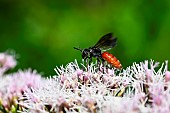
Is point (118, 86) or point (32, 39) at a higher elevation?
point (32, 39)

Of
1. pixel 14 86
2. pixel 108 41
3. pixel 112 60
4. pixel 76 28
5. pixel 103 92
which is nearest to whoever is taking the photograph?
pixel 103 92

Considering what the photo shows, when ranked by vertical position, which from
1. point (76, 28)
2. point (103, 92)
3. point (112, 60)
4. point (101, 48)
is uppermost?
point (76, 28)

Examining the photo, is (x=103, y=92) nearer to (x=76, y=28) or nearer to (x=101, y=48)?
(x=101, y=48)

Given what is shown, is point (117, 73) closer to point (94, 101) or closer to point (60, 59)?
point (94, 101)

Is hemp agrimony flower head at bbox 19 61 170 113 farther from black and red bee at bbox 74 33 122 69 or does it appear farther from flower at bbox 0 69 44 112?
flower at bbox 0 69 44 112

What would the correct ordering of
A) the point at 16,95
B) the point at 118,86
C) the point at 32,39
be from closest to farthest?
the point at 118,86 → the point at 16,95 → the point at 32,39

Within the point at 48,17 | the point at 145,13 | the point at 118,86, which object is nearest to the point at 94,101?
the point at 118,86

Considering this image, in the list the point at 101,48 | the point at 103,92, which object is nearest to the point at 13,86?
the point at 101,48
